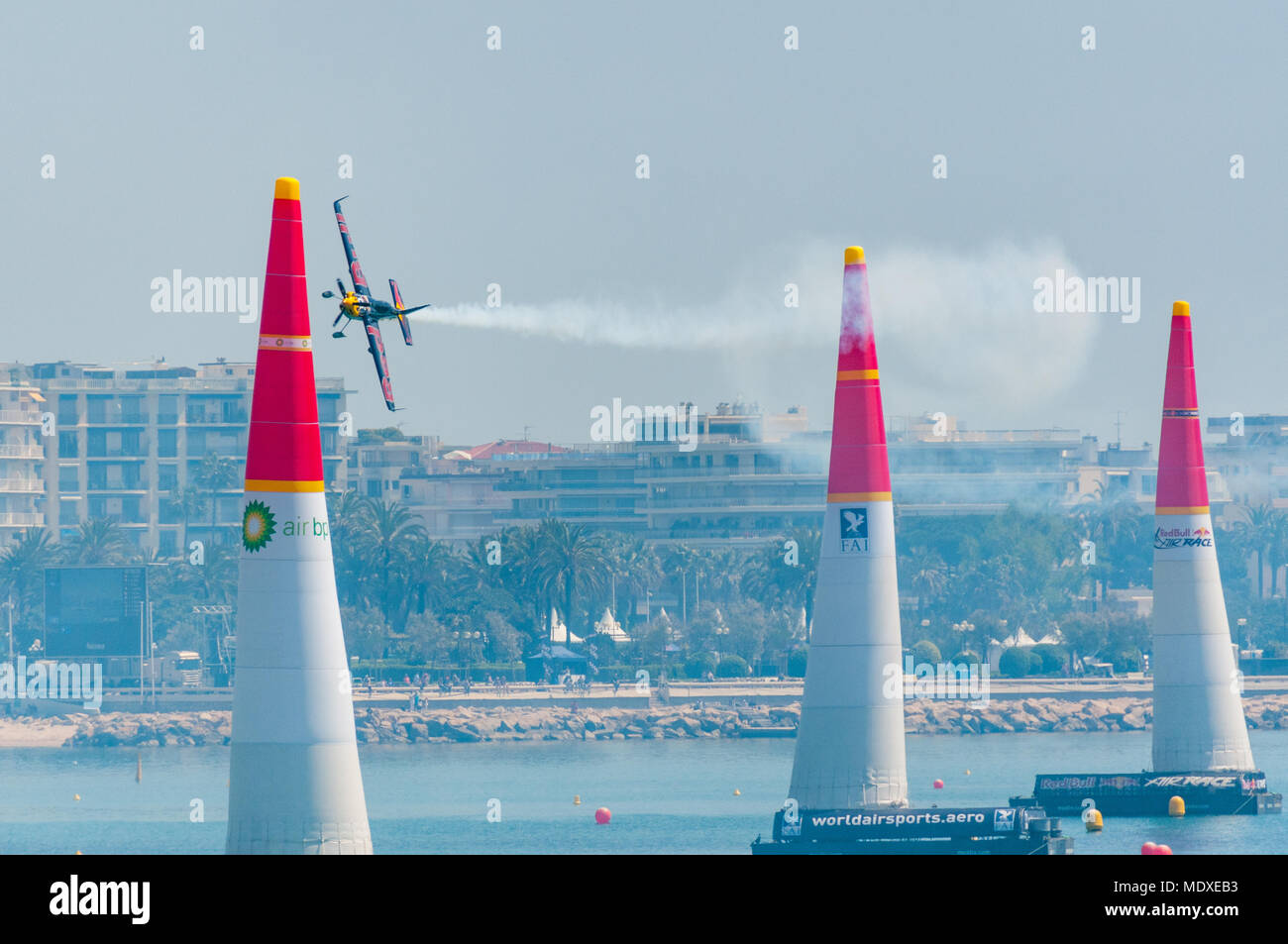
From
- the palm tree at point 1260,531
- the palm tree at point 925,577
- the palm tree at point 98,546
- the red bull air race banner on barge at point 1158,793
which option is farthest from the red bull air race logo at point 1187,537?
the palm tree at point 1260,531

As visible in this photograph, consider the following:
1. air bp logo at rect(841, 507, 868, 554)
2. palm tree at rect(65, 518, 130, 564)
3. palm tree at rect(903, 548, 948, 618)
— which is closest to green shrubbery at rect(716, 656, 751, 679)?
palm tree at rect(903, 548, 948, 618)

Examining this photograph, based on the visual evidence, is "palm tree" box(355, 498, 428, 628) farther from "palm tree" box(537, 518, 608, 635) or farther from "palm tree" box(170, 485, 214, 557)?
"palm tree" box(170, 485, 214, 557)

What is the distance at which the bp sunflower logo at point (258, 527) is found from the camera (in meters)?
25.1

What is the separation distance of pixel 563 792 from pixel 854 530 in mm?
55956

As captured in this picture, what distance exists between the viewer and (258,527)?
2520 centimetres

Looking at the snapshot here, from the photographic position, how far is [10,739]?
134625 mm

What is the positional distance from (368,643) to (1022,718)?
3967cm

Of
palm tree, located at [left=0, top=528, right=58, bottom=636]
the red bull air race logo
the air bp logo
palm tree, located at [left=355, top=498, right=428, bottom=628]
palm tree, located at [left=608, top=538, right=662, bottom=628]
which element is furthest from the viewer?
palm tree, located at [left=608, top=538, right=662, bottom=628]

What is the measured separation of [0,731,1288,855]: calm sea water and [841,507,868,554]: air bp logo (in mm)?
18745

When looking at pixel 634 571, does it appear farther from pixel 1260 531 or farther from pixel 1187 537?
pixel 1187 537

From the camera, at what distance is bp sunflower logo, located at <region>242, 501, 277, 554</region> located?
25141 millimetres

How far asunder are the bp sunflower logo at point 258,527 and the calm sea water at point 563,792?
31.4 metres
